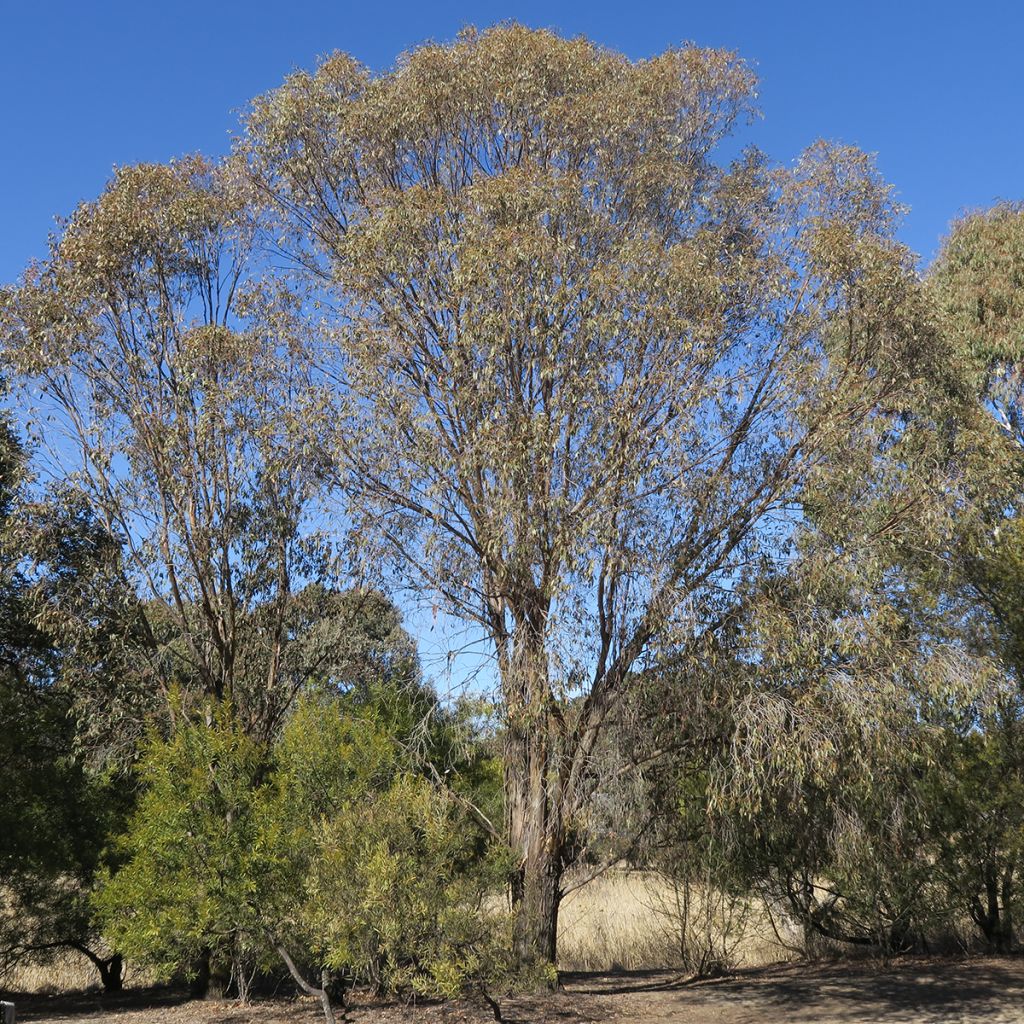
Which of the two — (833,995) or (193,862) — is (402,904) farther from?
(833,995)

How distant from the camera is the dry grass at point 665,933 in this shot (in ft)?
45.2

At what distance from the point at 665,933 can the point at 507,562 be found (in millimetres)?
6777

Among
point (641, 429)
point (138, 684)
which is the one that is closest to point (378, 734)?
point (138, 684)

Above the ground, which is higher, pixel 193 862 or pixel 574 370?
pixel 574 370

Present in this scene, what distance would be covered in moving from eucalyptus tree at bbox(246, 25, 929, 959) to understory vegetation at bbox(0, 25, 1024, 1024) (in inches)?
2.1

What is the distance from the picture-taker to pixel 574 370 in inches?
428

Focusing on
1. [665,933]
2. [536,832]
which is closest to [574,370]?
[536,832]

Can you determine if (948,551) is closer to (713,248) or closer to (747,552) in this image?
(747,552)

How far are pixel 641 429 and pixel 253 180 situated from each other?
21.6ft

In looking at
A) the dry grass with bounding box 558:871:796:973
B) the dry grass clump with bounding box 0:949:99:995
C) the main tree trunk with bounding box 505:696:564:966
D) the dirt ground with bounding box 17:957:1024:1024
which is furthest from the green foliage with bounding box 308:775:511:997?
the dry grass clump with bounding box 0:949:99:995

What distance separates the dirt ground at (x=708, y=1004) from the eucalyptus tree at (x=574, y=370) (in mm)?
930

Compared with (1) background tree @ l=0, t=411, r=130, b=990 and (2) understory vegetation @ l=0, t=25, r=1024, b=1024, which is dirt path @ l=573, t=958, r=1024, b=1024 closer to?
(2) understory vegetation @ l=0, t=25, r=1024, b=1024

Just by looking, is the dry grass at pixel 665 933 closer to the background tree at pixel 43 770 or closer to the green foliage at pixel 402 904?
the green foliage at pixel 402 904

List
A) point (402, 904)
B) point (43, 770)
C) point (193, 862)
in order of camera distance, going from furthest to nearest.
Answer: point (43, 770)
point (193, 862)
point (402, 904)
